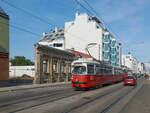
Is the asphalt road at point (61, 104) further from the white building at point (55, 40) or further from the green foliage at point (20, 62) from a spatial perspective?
the green foliage at point (20, 62)

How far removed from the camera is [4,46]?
90.1ft

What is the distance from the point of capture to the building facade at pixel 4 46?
2659 centimetres

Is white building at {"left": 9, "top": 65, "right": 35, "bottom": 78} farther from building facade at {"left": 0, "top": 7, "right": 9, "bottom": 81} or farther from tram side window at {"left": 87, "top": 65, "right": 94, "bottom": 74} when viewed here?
tram side window at {"left": 87, "top": 65, "right": 94, "bottom": 74}

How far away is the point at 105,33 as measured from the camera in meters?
64.0

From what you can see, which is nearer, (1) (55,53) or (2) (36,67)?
(2) (36,67)

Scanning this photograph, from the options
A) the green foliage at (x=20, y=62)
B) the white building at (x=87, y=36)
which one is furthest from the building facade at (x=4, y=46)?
the green foliage at (x=20, y=62)

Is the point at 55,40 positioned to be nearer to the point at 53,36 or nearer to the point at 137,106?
the point at 53,36

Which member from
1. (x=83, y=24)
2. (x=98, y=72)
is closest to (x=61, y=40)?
(x=83, y=24)

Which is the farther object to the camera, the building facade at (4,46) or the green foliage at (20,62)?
the green foliage at (20,62)

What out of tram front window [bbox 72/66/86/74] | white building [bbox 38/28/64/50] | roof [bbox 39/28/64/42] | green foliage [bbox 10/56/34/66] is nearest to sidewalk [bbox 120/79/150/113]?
tram front window [bbox 72/66/86/74]

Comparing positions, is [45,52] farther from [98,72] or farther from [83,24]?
[83,24]

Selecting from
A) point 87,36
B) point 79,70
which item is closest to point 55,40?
point 87,36

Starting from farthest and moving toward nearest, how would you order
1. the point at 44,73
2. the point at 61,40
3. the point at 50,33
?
the point at 50,33 → the point at 61,40 → the point at 44,73

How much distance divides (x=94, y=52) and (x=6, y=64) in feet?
125
